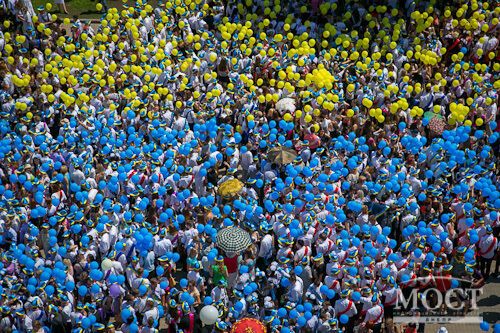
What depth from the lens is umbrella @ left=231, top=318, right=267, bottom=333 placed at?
42.9ft

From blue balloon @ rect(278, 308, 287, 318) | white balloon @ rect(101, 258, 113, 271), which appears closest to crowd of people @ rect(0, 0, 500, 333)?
blue balloon @ rect(278, 308, 287, 318)

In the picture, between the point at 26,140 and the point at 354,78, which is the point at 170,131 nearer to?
the point at 26,140

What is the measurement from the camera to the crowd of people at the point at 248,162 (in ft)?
46.6

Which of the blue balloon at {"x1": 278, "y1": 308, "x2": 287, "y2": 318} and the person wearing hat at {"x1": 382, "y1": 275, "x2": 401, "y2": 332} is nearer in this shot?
the blue balloon at {"x1": 278, "y1": 308, "x2": 287, "y2": 318}

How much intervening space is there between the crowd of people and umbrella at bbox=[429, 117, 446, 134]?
8 centimetres

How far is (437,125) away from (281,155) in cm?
406

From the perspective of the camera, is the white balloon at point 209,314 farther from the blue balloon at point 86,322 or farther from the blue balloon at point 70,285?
the blue balloon at point 70,285

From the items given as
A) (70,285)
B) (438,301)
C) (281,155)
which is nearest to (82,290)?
(70,285)

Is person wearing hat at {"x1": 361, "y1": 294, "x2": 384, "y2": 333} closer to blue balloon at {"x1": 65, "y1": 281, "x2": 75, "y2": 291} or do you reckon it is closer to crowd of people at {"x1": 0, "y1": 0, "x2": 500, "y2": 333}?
crowd of people at {"x1": 0, "y1": 0, "x2": 500, "y2": 333}

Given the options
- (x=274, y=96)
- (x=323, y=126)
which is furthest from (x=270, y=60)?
(x=323, y=126)

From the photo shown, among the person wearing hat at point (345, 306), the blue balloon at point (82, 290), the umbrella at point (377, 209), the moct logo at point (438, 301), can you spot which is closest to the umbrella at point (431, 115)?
the umbrella at point (377, 209)

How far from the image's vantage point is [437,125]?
17.9m

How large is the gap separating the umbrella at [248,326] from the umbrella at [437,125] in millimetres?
7294

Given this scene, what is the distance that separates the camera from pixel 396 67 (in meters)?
20.4
